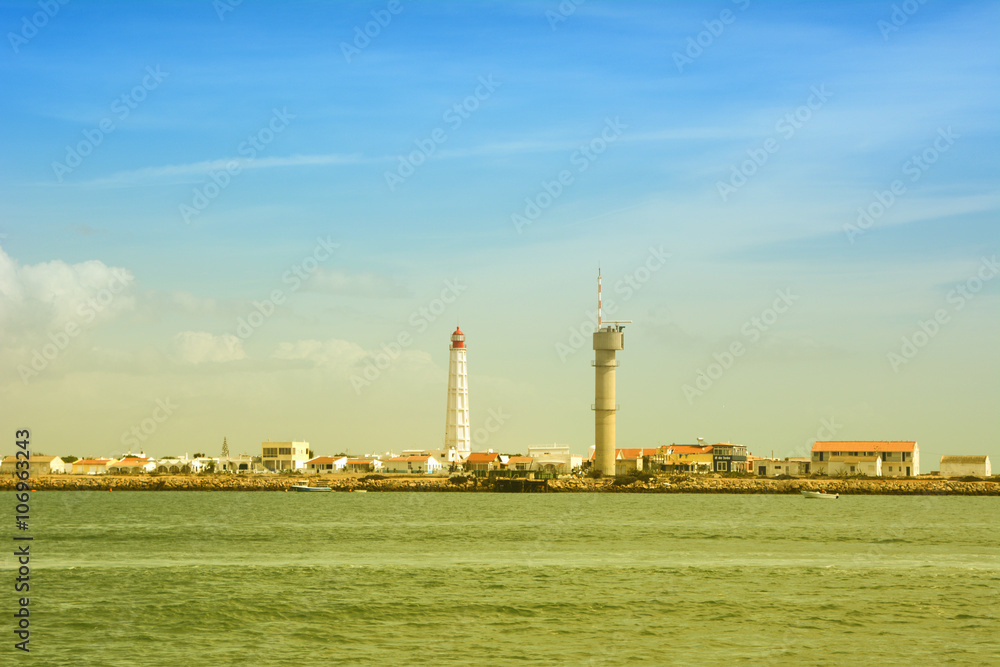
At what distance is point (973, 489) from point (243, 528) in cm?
9183

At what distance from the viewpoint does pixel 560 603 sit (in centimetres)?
3083

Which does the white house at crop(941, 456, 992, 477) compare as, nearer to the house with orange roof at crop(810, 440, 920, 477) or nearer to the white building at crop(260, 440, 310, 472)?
the house with orange roof at crop(810, 440, 920, 477)

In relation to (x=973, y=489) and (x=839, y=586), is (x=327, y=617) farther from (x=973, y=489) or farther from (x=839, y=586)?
(x=973, y=489)

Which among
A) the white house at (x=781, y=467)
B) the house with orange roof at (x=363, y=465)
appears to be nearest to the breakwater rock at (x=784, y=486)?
the white house at (x=781, y=467)

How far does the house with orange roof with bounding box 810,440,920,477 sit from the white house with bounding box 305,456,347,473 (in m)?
70.3

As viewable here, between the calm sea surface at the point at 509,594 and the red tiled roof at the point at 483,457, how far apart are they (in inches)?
3365

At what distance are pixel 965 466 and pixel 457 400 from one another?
70467mm

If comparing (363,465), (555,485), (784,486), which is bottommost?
(363,465)

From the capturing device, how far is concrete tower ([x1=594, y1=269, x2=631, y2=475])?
12075 centimetres

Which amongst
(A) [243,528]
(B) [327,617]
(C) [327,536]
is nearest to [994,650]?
(B) [327,617]

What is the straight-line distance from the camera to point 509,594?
32406 mm

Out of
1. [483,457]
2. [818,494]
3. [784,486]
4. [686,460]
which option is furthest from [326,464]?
[818,494]

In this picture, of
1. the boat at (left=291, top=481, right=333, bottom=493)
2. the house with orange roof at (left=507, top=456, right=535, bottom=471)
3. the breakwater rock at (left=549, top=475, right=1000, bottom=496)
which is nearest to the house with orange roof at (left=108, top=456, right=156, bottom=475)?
the boat at (left=291, top=481, right=333, bottom=493)

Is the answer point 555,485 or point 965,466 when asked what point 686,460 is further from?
point 965,466
